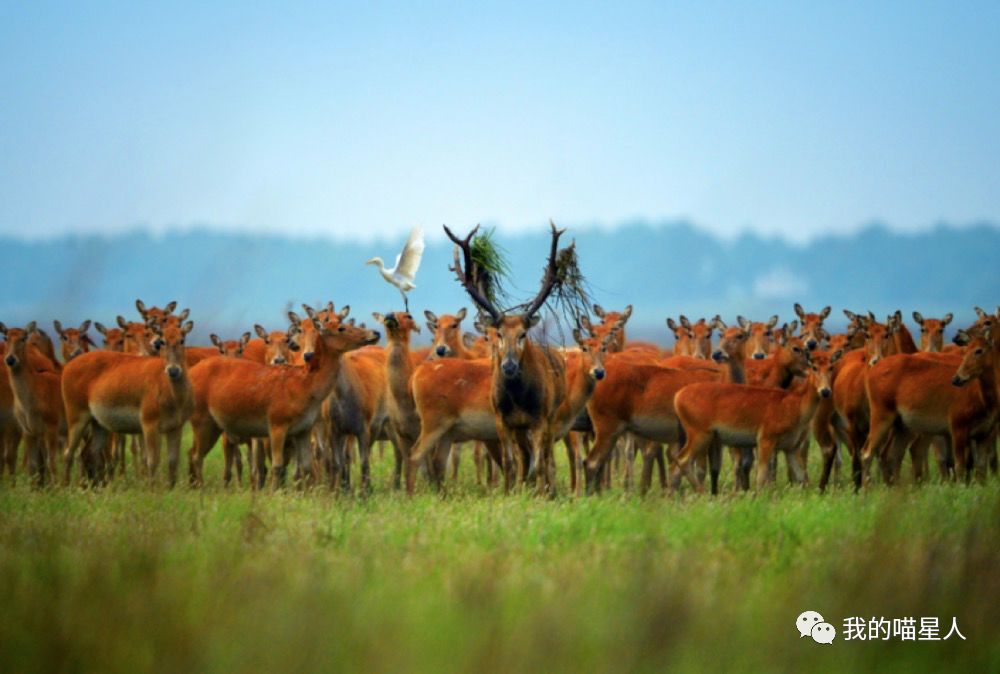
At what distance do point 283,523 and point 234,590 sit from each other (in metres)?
4.05

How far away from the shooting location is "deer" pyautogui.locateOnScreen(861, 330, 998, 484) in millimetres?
14383

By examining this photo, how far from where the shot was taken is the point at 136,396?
1557 centimetres

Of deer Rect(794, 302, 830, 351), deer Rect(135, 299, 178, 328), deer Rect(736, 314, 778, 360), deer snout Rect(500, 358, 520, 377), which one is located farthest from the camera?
deer Rect(736, 314, 778, 360)

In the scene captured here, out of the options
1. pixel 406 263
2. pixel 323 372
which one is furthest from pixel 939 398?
pixel 406 263

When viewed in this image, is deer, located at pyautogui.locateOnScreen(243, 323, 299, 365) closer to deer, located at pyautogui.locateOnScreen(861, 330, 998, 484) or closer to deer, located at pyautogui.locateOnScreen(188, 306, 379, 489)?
deer, located at pyautogui.locateOnScreen(188, 306, 379, 489)

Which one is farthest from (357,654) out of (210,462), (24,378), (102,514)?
(210,462)

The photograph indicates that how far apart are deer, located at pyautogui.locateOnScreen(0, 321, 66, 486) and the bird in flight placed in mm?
7157

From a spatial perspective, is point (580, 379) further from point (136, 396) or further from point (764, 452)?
point (136, 396)

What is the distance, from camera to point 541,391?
14.7m

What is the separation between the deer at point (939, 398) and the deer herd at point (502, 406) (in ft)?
0.07

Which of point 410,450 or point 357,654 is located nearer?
point 357,654

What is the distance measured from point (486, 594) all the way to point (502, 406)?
331 inches

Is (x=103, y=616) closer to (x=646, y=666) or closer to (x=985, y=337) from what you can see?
(x=646, y=666)

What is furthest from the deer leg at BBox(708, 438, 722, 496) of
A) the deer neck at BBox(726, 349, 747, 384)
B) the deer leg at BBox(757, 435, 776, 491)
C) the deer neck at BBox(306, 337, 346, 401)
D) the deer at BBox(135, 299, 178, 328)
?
the deer at BBox(135, 299, 178, 328)
